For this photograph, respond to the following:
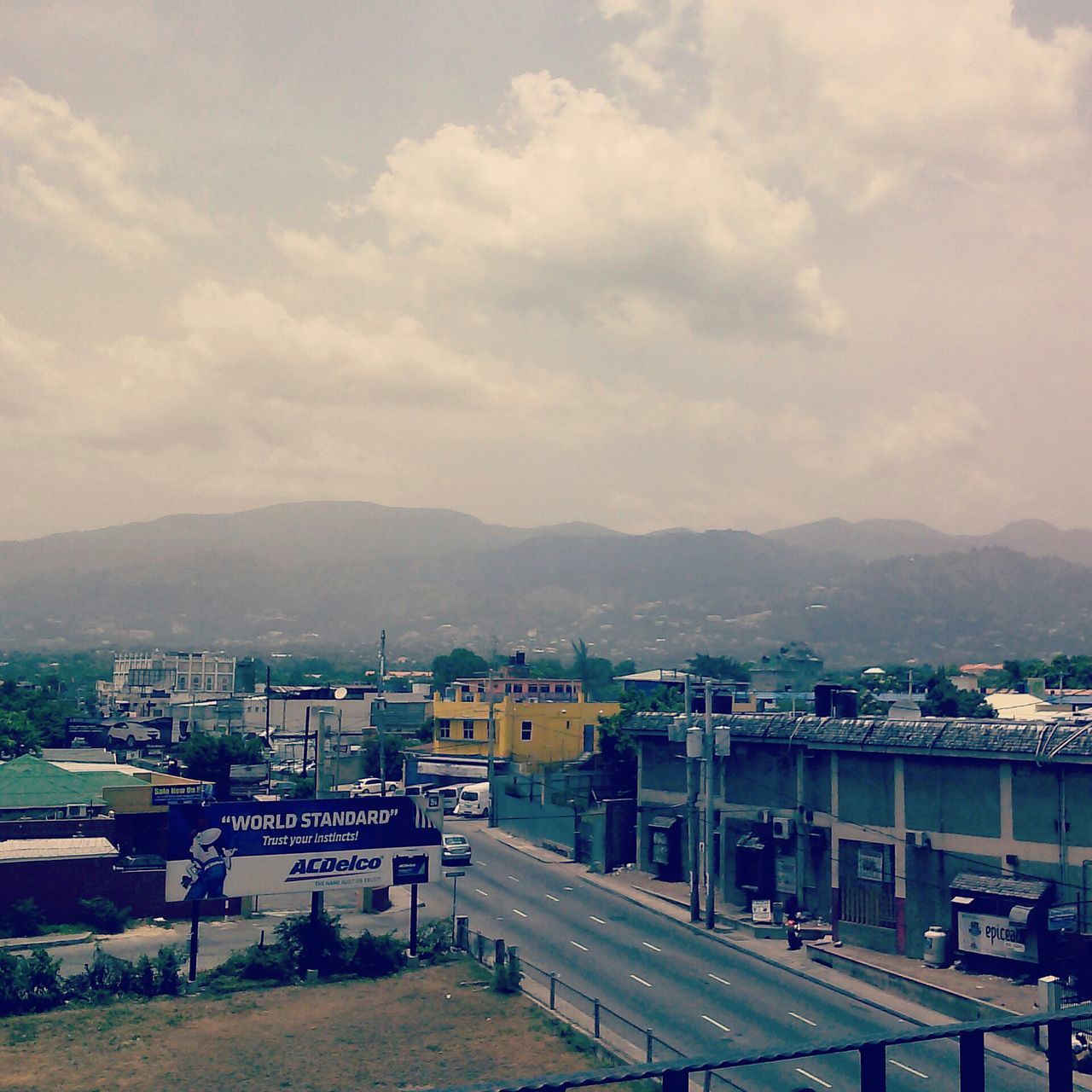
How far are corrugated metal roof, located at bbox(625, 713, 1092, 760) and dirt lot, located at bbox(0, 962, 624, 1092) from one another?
18.9 meters

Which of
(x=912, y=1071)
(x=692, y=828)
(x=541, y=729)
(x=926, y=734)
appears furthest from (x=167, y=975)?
(x=541, y=729)

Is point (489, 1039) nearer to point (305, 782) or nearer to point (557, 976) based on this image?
point (557, 976)

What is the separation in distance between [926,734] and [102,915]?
3368cm

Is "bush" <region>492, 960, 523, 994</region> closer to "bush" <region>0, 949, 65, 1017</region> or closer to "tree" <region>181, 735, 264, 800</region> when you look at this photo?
"bush" <region>0, 949, 65, 1017</region>

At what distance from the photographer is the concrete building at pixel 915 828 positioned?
41.0m

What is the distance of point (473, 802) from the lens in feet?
265

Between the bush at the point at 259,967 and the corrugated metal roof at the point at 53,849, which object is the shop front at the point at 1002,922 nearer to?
the bush at the point at 259,967

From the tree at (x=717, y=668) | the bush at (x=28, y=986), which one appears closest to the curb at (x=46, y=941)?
the bush at (x=28, y=986)

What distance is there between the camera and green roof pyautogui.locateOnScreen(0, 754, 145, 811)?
54.1 meters

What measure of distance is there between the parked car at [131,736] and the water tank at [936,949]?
79.5m

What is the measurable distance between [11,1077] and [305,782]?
54401 mm

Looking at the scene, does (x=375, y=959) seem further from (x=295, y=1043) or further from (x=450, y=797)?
(x=450, y=797)

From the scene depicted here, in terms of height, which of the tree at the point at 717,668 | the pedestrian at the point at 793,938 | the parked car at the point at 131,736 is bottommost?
the pedestrian at the point at 793,938

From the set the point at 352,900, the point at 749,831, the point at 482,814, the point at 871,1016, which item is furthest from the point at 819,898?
the point at 482,814
